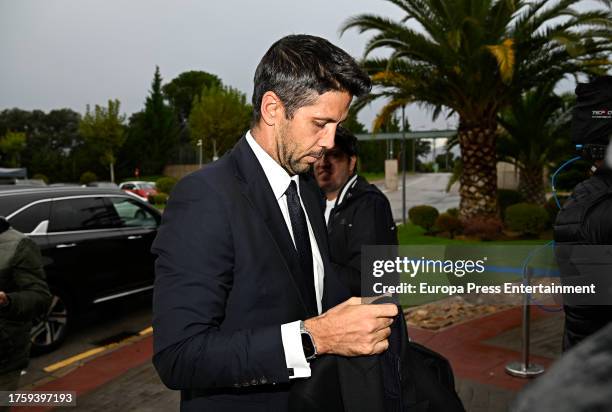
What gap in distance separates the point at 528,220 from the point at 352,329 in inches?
512

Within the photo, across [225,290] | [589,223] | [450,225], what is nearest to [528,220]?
[450,225]

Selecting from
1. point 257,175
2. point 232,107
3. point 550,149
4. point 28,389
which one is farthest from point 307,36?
point 232,107

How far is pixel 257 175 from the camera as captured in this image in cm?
167

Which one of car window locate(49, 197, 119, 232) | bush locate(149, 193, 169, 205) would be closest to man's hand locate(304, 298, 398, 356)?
car window locate(49, 197, 119, 232)

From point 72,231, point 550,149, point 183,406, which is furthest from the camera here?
point 550,149

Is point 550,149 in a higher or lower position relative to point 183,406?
higher

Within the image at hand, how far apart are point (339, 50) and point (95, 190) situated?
5.84m

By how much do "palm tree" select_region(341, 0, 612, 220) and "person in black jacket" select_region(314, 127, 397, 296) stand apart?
27.6 feet

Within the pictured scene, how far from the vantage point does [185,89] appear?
285 feet

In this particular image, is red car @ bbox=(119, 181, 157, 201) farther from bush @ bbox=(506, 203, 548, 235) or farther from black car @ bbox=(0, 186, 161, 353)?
black car @ bbox=(0, 186, 161, 353)

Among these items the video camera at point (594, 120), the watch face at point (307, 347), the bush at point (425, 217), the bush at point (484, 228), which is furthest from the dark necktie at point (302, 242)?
the bush at point (425, 217)

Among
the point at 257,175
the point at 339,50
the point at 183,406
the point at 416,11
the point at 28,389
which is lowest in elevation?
the point at 28,389

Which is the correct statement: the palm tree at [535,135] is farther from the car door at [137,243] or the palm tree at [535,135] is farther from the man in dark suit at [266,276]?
the man in dark suit at [266,276]

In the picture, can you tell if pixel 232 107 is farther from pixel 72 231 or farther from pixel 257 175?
pixel 257 175
